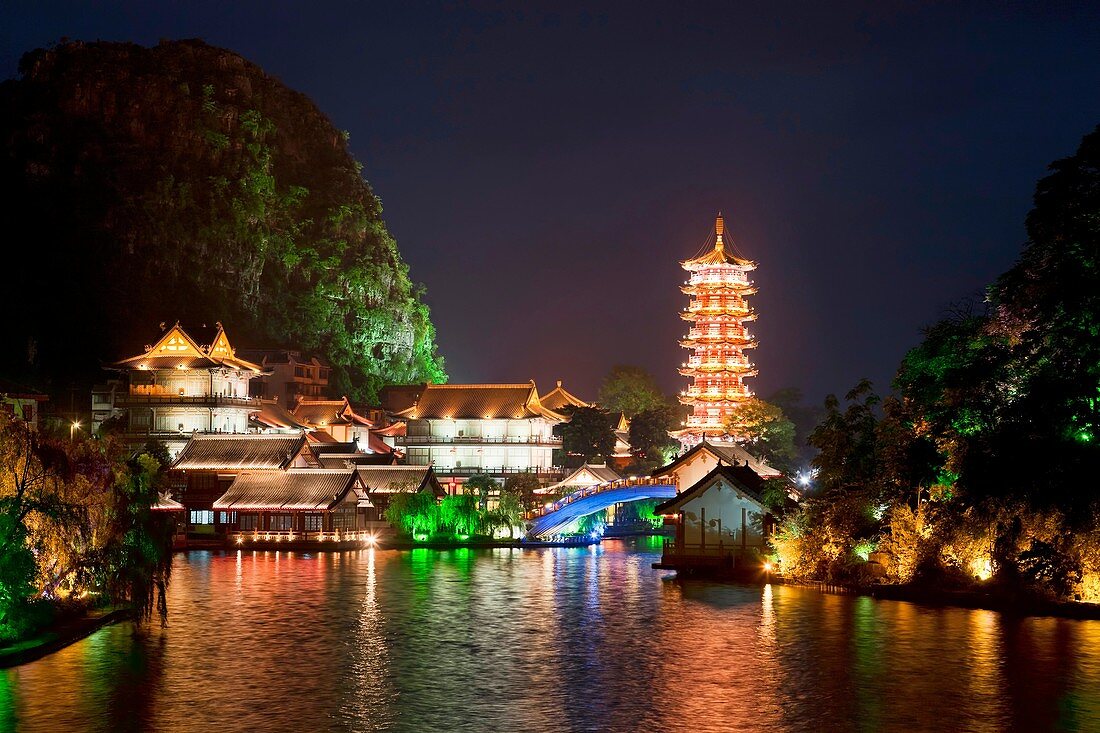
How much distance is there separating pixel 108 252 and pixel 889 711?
96651 millimetres

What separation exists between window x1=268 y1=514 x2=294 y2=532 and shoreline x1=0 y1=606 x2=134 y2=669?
34667mm

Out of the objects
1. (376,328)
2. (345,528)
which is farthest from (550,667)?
(376,328)

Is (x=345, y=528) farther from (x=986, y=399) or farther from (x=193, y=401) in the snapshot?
(x=986, y=399)

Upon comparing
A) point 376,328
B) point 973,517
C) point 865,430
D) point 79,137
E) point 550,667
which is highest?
point 79,137

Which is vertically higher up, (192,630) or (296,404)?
(296,404)

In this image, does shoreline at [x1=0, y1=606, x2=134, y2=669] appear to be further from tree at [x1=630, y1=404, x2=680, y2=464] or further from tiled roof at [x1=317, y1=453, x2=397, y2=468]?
tree at [x1=630, y1=404, x2=680, y2=464]

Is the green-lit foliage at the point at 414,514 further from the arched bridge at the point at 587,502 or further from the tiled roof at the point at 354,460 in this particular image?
the tiled roof at the point at 354,460

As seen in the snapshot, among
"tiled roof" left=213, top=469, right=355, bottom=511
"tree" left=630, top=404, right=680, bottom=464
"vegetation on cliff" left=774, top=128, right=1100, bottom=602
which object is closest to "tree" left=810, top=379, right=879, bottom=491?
"vegetation on cliff" left=774, top=128, right=1100, bottom=602

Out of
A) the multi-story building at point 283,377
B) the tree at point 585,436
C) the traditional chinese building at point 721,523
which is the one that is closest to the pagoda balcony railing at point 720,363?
the tree at point 585,436

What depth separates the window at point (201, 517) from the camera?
247 ft

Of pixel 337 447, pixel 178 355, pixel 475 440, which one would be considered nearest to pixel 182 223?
pixel 178 355

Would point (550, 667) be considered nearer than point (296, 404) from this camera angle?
Yes

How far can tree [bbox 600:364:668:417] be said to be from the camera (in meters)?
145

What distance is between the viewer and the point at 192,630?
115 ft
